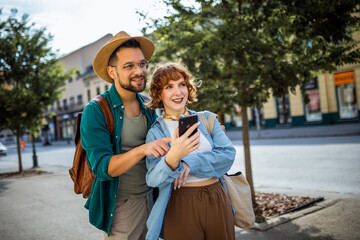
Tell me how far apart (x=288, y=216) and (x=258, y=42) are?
8.65 feet

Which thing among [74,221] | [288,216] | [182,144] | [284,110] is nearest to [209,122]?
[182,144]

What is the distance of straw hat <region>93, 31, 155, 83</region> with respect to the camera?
225 centimetres

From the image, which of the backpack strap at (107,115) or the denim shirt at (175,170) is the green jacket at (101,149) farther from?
the denim shirt at (175,170)

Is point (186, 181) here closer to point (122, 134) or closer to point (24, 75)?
point (122, 134)

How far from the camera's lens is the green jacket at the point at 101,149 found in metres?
1.95

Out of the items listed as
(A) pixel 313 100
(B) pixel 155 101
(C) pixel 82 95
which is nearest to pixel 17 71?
(B) pixel 155 101

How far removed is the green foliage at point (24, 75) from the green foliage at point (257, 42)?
8.71 m

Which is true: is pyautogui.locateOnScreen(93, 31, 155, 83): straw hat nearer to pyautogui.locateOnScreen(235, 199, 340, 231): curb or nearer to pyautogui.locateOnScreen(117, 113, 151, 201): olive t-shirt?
pyautogui.locateOnScreen(117, 113, 151, 201): olive t-shirt

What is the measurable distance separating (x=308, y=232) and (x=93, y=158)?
129 inches

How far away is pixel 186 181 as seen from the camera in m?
2.05

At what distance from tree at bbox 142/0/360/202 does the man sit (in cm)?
229

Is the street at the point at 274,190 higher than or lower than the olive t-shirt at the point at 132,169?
lower

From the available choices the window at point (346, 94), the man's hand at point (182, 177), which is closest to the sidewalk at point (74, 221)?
the man's hand at point (182, 177)

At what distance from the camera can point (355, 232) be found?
151 inches
